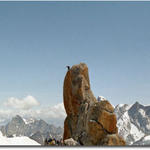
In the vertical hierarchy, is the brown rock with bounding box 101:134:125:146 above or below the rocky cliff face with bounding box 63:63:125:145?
below

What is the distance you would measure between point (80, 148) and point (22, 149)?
3.76 meters

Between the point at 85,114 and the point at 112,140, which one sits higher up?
the point at 85,114

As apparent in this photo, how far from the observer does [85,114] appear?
38250 millimetres

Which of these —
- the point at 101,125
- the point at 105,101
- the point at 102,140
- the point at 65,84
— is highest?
the point at 65,84

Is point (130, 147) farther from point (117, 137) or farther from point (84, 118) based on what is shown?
point (84, 118)

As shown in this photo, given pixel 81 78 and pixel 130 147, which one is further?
pixel 81 78

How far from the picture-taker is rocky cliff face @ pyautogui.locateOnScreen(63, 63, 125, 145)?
116 feet

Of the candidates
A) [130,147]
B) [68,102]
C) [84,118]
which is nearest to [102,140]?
[84,118]

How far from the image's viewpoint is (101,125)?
117 ft

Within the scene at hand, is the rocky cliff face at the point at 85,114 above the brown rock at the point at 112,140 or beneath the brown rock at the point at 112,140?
above

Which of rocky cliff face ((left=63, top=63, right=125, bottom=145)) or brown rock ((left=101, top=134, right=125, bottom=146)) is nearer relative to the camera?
brown rock ((left=101, top=134, right=125, bottom=146))

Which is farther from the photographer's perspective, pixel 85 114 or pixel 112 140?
pixel 85 114

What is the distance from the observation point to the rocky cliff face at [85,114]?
3531cm

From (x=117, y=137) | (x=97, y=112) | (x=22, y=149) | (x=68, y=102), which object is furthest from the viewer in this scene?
(x=68, y=102)
